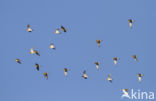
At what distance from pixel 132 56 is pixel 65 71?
7371mm

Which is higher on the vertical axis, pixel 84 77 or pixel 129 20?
pixel 129 20

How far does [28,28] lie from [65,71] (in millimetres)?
7553

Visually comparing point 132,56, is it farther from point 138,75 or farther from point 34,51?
point 34,51

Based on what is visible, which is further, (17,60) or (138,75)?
(138,75)

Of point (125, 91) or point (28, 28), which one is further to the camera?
point (125, 91)

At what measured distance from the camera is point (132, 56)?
69.6 meters

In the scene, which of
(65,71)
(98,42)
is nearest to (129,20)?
(98,42)

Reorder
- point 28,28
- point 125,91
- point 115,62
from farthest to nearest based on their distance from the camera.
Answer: point 125,91
point 115,62
point 28,28

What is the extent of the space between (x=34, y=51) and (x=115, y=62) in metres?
8.86

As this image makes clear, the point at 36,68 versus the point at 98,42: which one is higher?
the point at 98,42

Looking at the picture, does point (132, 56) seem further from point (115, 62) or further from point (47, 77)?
point (47, 77)

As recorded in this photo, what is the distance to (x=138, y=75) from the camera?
71.1m

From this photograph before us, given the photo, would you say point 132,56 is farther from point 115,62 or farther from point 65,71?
point 65,71

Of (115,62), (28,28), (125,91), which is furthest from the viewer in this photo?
(125,91)
